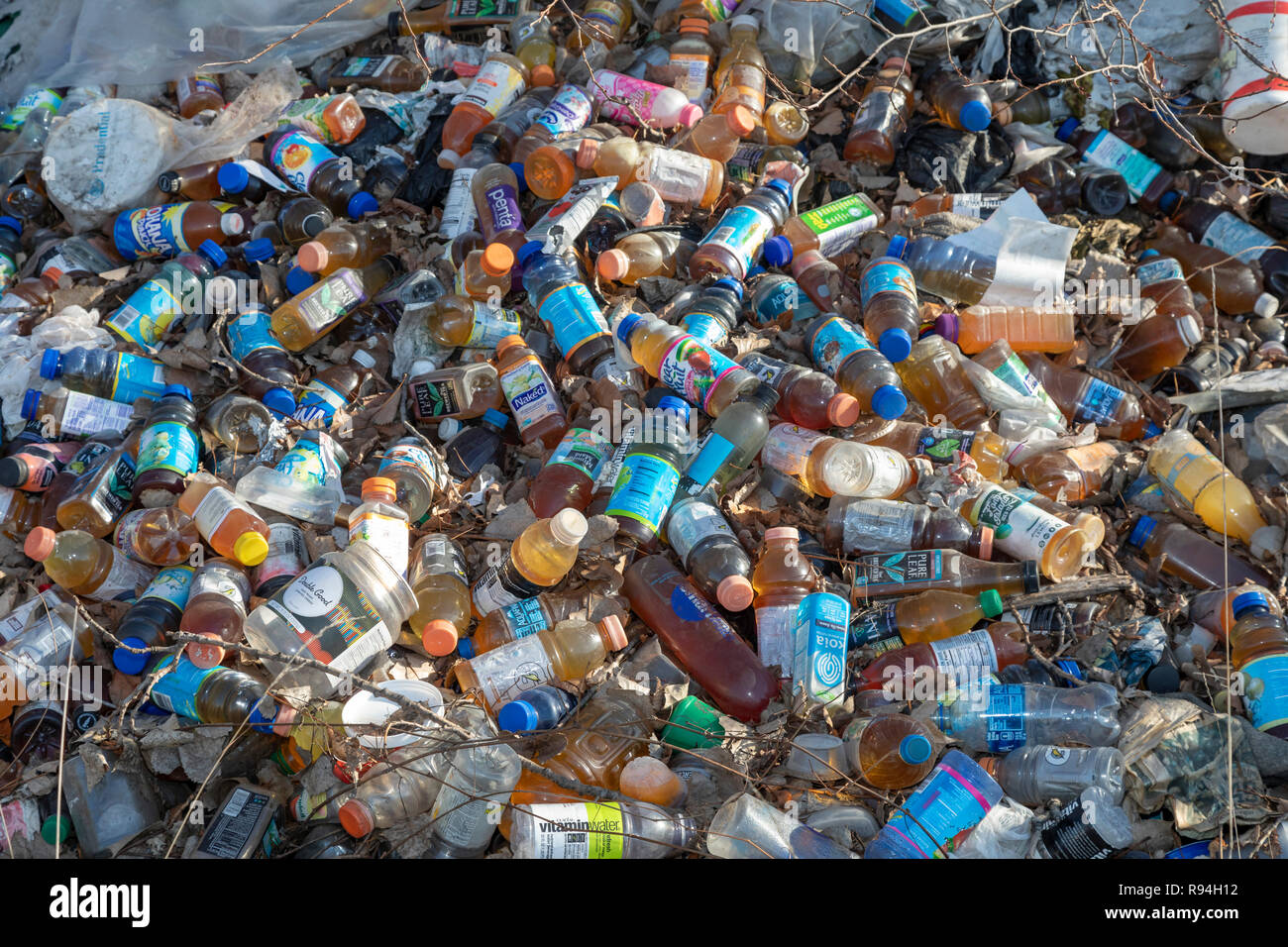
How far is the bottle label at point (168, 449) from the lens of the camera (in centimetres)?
309

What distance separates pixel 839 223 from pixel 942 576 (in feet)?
4.99

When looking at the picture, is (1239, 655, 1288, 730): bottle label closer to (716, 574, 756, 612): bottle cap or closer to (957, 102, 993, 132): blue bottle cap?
(716, 574, 756, 612): bottle cap

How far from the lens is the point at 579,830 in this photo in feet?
7.36

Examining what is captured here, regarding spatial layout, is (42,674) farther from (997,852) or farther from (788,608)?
(997,852)

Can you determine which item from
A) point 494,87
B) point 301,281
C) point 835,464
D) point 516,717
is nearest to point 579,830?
point 516,717

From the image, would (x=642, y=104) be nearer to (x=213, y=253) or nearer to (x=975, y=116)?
(x=975, y=116)

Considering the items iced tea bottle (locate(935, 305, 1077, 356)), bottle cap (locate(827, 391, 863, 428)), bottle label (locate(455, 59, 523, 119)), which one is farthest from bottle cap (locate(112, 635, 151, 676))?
iced tea bottle (locate(935, 305, 1077, 356))

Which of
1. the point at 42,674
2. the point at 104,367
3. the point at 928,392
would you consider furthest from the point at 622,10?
the point at 42,674

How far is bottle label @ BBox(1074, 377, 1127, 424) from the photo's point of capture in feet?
11.0

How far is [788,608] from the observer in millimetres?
2795

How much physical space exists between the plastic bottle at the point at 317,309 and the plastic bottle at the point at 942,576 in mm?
2023

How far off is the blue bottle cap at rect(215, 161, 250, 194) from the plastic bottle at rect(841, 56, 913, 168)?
7.58ft

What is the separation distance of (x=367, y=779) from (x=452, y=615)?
60 centimetres

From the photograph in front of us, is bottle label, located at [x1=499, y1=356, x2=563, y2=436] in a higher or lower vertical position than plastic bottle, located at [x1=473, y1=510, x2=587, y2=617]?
higher
